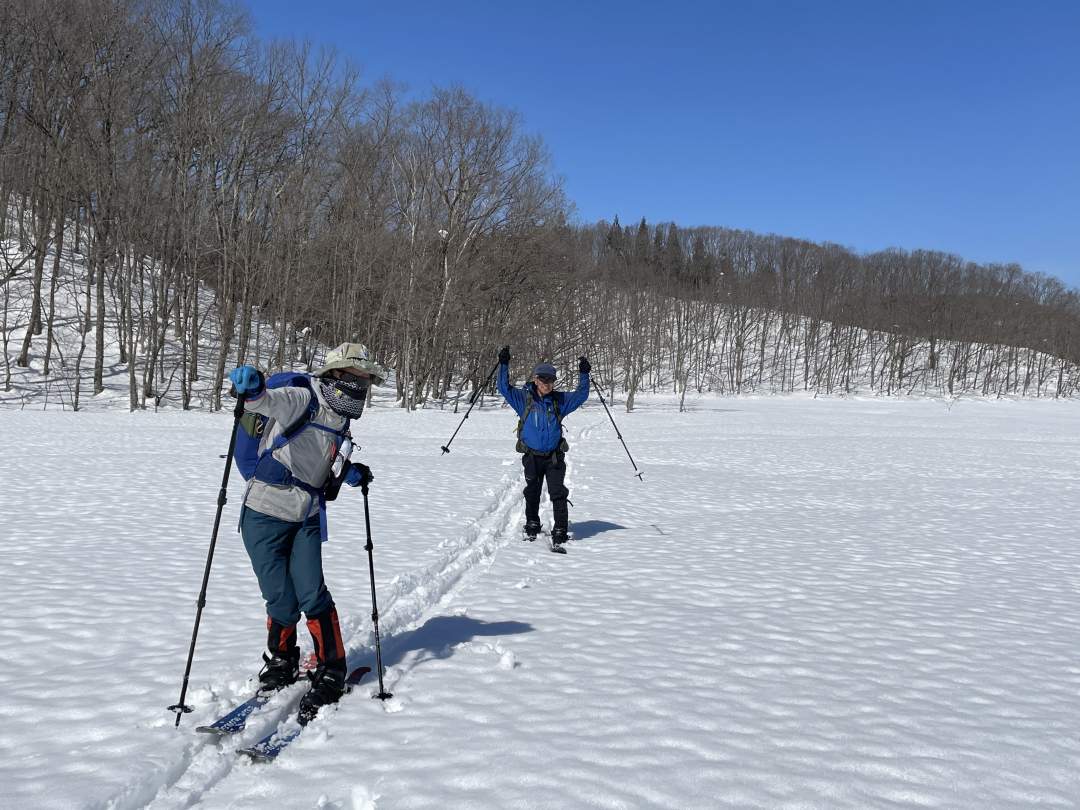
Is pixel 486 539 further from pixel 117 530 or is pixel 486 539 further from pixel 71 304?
pixel 71 304

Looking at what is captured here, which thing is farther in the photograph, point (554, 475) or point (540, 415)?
point (554, 475)

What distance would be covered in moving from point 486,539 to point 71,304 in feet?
115

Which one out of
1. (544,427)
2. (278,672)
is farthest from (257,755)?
(544,427)

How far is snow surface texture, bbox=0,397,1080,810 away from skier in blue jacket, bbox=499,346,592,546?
2.33 feet

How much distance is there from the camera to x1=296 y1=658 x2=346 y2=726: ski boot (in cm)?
405

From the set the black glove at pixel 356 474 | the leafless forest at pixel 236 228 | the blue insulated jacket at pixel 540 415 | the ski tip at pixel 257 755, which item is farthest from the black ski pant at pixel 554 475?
the leafless forest at pixel 236 228

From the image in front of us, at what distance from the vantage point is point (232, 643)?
5172mm

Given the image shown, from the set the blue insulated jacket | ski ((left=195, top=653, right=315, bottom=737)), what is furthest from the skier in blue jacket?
ski ((left=195, top=653, right=315, bottom=737))

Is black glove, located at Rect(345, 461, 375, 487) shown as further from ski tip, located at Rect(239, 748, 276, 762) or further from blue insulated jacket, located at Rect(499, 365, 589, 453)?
blue insulated jacket, located at Rect(499, 365, 589, 453)

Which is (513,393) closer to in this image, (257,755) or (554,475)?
(554,475)

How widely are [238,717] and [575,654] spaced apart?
237cm

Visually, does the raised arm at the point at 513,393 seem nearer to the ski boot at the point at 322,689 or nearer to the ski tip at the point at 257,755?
the ski boot at the point at 322,689

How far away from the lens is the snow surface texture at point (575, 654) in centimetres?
348

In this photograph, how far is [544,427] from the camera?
8648 millimetres
